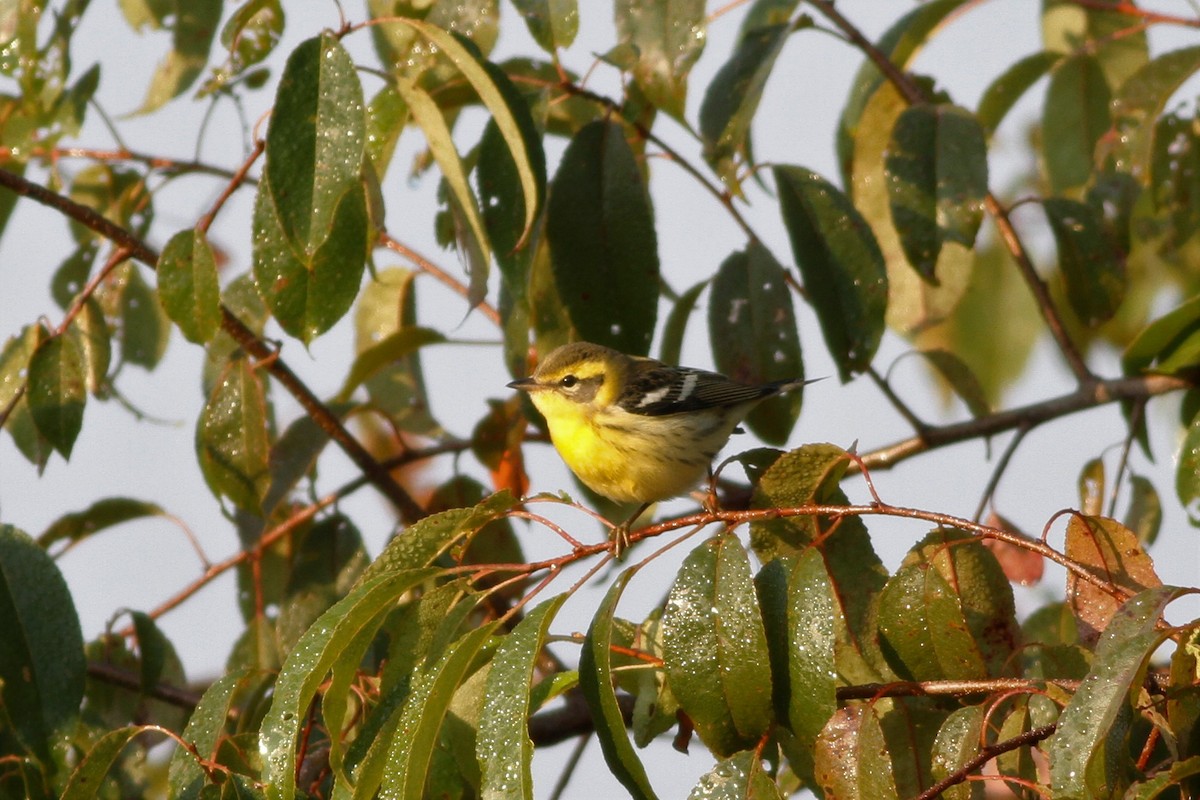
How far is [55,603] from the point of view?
3.25 metres

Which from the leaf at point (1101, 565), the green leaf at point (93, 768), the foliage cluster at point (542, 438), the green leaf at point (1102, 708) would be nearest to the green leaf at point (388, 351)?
the foliage cluster at point (542, 438)

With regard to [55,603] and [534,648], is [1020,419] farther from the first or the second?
[55,603]

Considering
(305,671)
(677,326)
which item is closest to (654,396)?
(677,326)

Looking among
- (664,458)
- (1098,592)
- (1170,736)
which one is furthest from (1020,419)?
(1170,736)

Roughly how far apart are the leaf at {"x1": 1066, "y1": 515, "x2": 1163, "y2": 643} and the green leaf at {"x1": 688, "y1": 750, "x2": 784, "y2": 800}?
77cm

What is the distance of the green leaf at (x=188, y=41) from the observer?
448cm

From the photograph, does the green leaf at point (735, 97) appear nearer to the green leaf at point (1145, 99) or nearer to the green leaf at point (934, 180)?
the green leaf at point (934, 180)

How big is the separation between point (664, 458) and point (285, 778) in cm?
244

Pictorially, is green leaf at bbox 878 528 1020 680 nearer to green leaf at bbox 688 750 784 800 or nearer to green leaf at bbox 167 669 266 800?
green leaf at bbox 688 750 784 800

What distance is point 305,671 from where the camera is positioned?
2545mm

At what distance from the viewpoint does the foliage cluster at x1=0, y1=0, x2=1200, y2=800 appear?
2.48 m

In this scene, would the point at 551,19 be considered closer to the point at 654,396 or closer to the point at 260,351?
the point at 260,351

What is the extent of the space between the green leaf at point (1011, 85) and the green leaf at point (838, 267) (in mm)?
1592

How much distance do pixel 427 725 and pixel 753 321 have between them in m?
1.96
